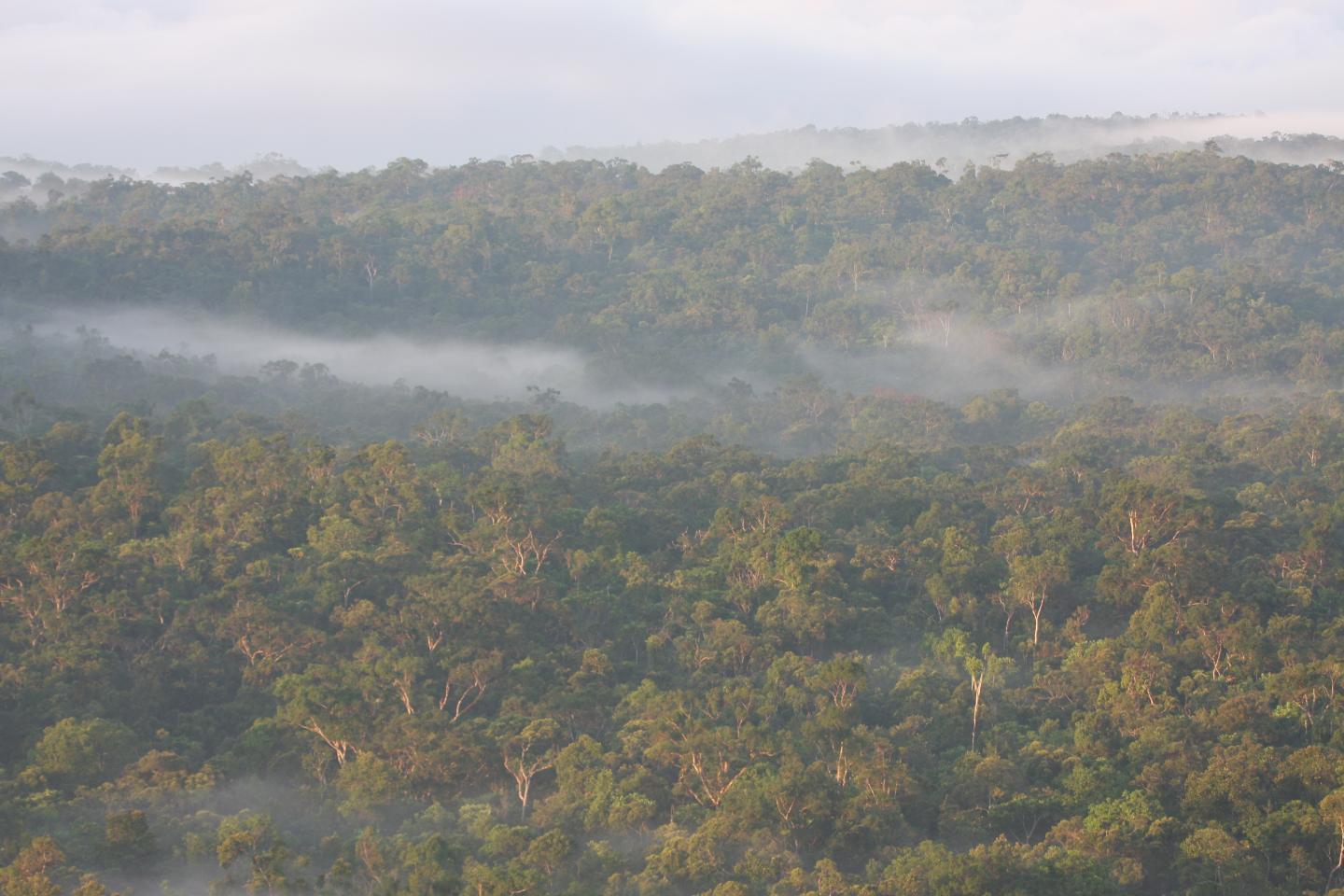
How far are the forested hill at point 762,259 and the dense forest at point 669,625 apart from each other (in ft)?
4.16

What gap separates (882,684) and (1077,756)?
5.04 meters

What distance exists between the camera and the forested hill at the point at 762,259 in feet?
216

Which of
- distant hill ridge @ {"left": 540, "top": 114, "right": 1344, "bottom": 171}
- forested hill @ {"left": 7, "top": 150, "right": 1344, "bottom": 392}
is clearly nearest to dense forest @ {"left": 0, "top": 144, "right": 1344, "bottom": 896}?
forested hill @ {"left": 7, "top": 150, "right": 1344, "bottom": 392}

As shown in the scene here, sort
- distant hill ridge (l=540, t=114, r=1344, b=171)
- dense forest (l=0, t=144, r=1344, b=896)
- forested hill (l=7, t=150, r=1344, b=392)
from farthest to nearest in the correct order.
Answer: distant hill ridge (l=540, t=114, r=1344, b=171), forested hill (l=7, t=150, r=1344, b=392), dense forest (l=0, t=144, r=1344, b=896)

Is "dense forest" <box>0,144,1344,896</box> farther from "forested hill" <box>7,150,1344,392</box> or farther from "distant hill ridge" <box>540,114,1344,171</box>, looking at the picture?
"distant hill ridge" <box>540,114,1344,171</box>

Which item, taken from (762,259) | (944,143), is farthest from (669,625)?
(944,143)

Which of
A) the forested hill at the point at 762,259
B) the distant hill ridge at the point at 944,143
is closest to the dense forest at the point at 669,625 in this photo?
the forested hill at the point at 762,259

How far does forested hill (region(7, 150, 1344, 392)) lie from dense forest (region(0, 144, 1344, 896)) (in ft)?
4.16

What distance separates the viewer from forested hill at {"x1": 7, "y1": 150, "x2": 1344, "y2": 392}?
65.9m

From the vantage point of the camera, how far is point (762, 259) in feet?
262

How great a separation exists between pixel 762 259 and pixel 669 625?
4972 centimetres

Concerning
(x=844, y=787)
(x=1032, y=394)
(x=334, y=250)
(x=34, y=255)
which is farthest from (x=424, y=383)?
(x=844, y=787)

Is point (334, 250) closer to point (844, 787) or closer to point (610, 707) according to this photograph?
point (610, 707)

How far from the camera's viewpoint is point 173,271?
67125mm
